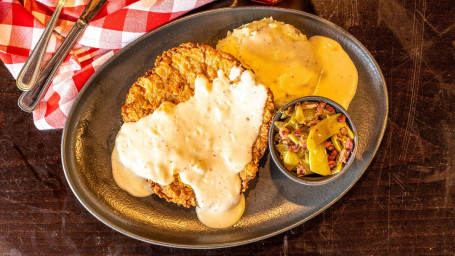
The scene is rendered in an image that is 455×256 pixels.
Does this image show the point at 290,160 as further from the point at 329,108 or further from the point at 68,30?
the point at 68,30

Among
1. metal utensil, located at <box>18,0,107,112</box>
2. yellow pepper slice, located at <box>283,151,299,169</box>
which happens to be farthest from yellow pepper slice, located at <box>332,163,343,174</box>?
metal utensil, located at <box>18,0,107,112</box>

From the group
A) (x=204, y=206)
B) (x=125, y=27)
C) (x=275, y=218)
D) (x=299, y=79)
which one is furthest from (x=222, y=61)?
(x=275, y=218)

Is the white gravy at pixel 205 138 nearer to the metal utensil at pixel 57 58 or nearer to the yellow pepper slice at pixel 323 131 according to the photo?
the yellow pepper slice at pixel 323 131

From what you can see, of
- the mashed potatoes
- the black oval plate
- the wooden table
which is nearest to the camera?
the mashed potatoes

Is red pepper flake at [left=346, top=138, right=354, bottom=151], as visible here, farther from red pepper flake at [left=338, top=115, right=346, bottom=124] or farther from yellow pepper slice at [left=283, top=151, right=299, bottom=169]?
yellow pepper slice at [left=283, top=151, right=299, bottom=169]

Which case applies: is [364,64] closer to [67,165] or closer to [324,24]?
[324,24]

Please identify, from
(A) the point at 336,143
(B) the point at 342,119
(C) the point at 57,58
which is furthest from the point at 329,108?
(C) the point at 57,58
